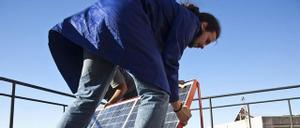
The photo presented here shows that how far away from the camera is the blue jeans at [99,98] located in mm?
1750

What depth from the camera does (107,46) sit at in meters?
1.91

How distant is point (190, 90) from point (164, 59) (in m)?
0.63

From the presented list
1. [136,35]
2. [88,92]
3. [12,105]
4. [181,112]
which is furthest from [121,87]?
[136,35]

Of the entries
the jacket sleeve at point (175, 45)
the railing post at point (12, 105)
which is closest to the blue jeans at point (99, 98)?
the jacket sleeve at point (175, 45)

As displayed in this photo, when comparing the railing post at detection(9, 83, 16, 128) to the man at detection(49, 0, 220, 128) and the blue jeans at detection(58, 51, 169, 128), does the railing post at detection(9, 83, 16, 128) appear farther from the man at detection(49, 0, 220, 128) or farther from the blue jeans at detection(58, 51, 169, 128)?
the blue jeans at detection(58, 51, 169, 128)

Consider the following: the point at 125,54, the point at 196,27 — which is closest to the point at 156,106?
the point at 125,54

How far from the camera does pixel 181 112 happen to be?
6.99 feet

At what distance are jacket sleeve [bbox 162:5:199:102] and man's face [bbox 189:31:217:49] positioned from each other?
21cm

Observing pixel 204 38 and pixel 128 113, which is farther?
pixel 128 113

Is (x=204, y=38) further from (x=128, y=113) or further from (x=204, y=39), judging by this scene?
(x=128, y=113)

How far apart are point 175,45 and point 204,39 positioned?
43 centimetres

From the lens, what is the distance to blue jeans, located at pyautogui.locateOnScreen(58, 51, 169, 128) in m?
1.75

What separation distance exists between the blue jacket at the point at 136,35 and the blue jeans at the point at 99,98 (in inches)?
2.5

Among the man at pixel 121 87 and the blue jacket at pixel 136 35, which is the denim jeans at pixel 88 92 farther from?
the man at pixel 121 87
